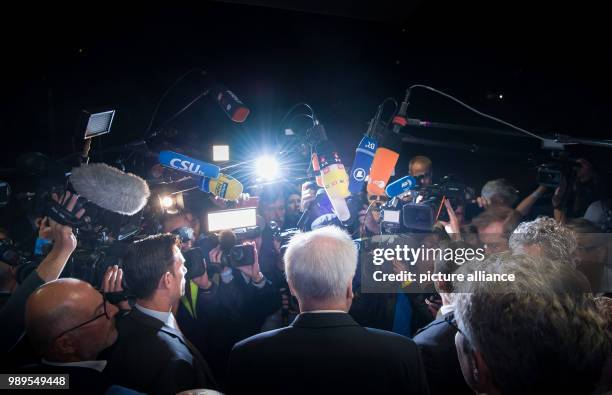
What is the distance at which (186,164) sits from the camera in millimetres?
2607

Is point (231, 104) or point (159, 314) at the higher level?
point (231, 104)

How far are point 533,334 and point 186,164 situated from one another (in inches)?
92.7

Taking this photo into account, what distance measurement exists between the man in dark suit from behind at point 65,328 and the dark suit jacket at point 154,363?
0.08m

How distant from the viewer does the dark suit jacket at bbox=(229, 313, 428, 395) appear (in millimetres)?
1222

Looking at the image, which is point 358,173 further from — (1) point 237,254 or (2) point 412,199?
(1) point 237,254

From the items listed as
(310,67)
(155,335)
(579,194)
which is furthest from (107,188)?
(579,194)

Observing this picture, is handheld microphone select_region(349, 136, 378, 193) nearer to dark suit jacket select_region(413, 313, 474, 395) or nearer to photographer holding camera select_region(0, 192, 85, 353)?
dark suit jacket select_region(413, 313, 474, 395)

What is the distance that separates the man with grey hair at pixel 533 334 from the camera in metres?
0.81

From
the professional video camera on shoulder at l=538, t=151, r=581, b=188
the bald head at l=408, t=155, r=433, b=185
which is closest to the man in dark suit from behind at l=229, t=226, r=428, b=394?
the professional video camera on shoulder at l=538, t=151, r=581, b=188

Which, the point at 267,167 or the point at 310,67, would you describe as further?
the point at 310,67

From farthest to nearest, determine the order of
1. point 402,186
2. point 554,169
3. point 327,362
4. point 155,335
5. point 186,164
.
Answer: point 554,169 → point 402,186 → point 186,164 → point 155,335 → point 327,362

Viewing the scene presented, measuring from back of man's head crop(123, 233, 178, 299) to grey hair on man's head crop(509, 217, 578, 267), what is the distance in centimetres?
206

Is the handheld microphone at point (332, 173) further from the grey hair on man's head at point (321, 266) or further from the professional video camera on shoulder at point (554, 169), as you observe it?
the professional video camera on shoulder at point (554, 169)

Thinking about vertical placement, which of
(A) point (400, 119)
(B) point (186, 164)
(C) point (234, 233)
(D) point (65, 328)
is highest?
(A) point (400, 119)
